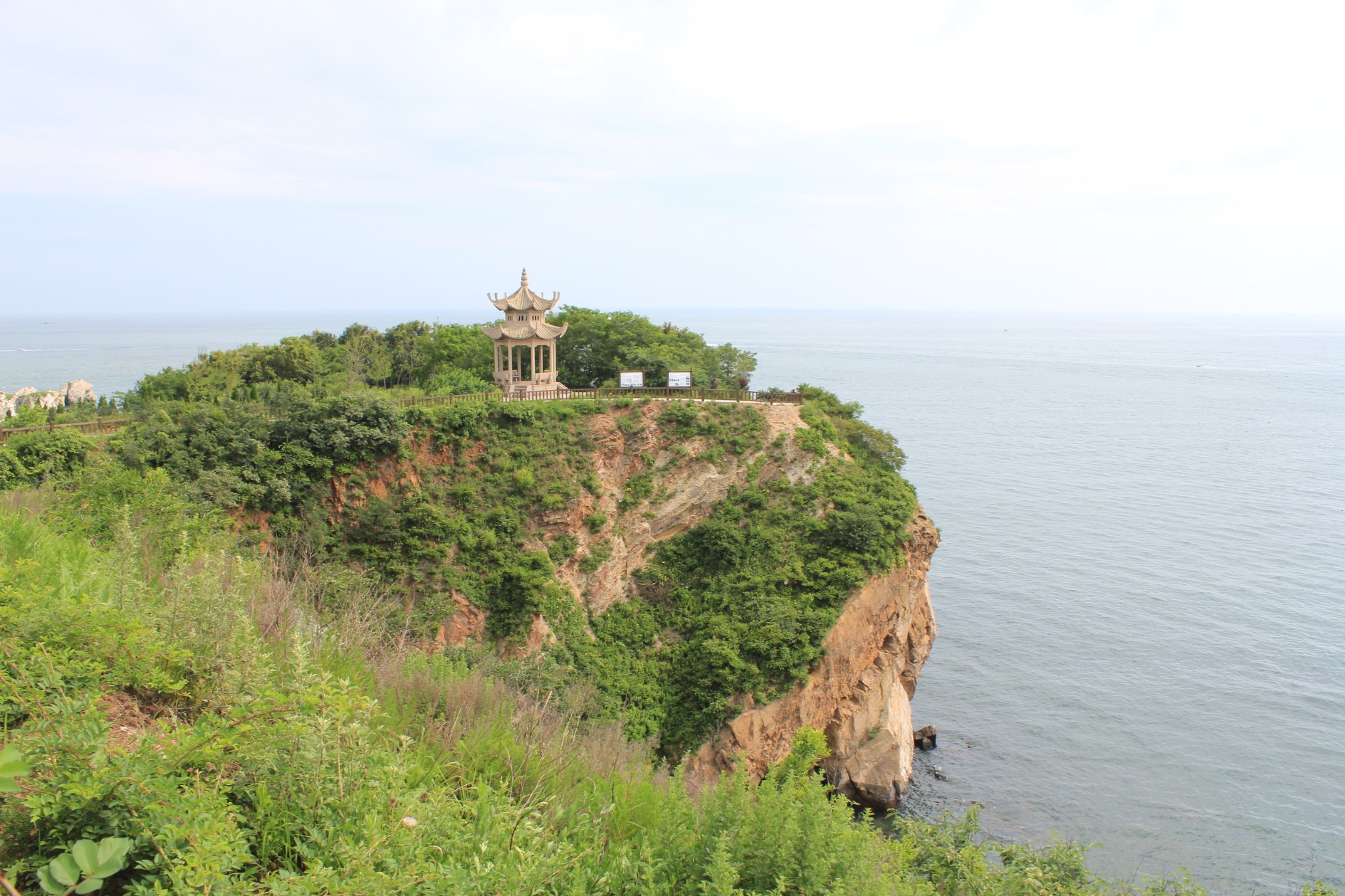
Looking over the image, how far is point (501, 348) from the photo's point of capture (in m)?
35.6

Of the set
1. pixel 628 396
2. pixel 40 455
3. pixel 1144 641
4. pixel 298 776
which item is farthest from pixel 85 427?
pixel 1144 641

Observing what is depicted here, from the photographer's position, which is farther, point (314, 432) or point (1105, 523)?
point (1105, 523)

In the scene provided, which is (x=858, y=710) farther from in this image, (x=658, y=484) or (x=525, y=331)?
(x=525, y=331)

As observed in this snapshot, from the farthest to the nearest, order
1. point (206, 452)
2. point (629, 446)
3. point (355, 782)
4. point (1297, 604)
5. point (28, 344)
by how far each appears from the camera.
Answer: point (28, 344), point (1297, 604), point (629, 446), point (206, 452), point (355, 782)

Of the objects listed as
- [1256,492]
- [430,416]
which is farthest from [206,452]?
[1256,492]

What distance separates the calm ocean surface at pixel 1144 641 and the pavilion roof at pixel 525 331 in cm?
2135

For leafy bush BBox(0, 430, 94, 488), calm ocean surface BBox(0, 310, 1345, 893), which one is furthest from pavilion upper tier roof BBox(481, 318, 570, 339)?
calm ocean surface BBox(0, 310, 1345, 893)

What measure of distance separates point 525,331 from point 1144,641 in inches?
1168

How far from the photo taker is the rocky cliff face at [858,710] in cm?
2238

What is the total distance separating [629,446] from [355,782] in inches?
961

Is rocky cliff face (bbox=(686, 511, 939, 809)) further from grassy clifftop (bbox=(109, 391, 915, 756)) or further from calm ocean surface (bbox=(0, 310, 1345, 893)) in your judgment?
calm ocean surface (bbox=(0, 310, 1345, 893))

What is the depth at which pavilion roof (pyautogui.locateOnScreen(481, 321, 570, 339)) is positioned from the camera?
31.7 m

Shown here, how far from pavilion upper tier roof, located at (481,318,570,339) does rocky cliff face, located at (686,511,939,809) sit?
1622cm

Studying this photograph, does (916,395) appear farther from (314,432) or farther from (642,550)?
(314,432)
